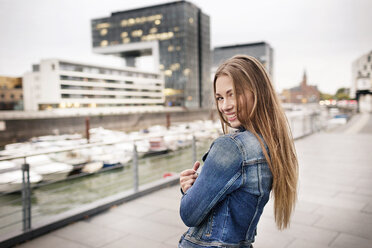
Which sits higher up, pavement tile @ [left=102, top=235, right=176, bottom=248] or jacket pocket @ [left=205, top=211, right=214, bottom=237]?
jacket pocket @ [left=205, top=211, right=214, bottom=237]

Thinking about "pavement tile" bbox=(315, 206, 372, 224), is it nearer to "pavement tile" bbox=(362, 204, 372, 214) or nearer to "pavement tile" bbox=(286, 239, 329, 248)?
"pavement tile" bbox=(362, 204, 372, 214)

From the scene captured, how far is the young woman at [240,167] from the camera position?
1012 mm

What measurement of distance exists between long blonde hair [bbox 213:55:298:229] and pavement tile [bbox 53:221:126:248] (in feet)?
9.49

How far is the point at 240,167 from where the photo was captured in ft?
→ 3.33

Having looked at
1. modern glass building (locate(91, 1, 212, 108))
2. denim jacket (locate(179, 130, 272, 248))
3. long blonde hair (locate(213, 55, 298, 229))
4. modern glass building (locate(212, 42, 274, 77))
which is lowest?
denim jacket (locate(179, 130, 272, 248))

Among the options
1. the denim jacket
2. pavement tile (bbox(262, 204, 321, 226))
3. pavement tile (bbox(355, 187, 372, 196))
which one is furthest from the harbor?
pavement tile (bbox(355, 187, 372, 196))

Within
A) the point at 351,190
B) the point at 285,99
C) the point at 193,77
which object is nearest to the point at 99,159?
the point at 351,190

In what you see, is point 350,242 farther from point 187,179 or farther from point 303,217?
point 187,179

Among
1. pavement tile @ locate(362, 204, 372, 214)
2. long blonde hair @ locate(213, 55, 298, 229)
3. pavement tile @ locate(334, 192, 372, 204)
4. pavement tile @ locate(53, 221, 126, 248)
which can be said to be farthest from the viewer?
pavement tile @ locate(334, 192, 372, 204)

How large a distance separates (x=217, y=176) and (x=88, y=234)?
3.24 m

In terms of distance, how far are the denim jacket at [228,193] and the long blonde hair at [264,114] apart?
0.16ft

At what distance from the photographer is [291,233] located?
3645mm

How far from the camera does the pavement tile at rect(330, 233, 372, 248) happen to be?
330 cm

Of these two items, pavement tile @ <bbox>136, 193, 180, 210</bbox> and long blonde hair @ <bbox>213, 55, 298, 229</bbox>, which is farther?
pavement tile @ <bbox>136, 193, 180, 210</bbox>
